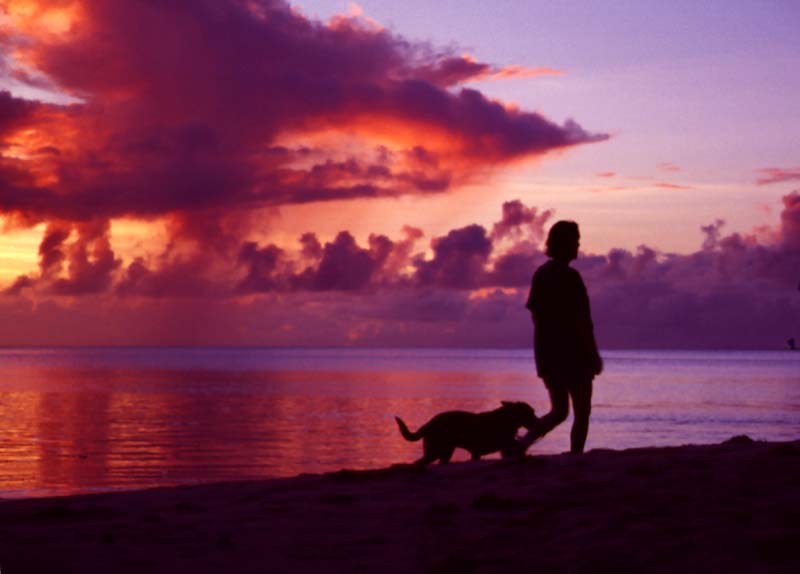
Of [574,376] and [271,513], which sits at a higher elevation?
[574,376]

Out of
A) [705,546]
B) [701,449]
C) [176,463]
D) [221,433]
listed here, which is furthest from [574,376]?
[221,433]

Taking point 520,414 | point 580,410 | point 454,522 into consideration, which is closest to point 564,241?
point 580,410

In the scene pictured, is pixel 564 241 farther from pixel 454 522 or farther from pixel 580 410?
pixel 454 522

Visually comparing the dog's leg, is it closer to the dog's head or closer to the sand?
the dog's head

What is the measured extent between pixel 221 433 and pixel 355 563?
2097 cm

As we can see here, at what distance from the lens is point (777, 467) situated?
6.81 metres

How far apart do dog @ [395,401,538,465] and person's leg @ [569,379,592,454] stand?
62.2 inches

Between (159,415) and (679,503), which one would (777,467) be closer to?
(679,503)

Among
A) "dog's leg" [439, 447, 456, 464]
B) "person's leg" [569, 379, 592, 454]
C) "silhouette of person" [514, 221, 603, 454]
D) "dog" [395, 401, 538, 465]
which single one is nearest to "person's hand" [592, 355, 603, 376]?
"silhouette of person" [514, 221, 603, 454]

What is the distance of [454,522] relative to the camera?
594 cm

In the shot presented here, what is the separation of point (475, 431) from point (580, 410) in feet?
6.96

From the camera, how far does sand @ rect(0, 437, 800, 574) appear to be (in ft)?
16.6

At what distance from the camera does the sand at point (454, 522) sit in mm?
5074

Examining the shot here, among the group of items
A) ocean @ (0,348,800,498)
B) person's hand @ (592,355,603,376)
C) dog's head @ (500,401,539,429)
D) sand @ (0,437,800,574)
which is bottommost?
ocean @ (0,348,800,498)
